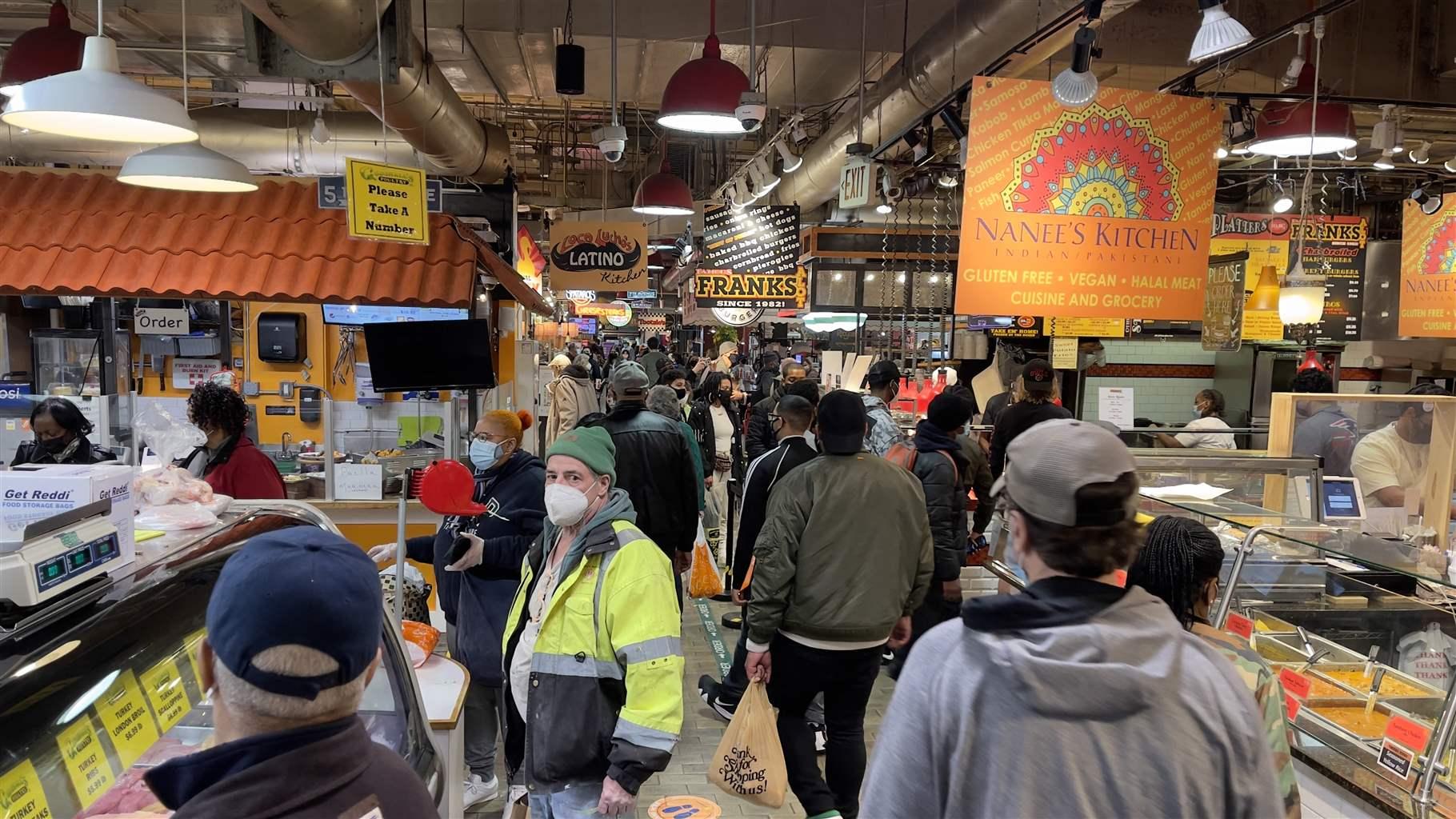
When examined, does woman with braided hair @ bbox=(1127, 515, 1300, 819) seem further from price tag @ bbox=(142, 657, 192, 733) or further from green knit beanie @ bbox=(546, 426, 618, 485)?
price tag @ bbox=(142, 657, 192, 733)

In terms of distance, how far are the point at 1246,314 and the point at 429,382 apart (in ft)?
28.0

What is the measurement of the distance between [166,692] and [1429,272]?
9.48 metres

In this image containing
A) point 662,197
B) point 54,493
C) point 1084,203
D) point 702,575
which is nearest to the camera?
point 54,493

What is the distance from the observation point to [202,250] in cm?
613

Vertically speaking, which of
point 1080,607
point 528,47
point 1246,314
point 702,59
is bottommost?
point 1080,607

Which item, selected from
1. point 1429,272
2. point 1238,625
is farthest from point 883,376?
point 1429,272

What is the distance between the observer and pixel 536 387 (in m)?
13.5

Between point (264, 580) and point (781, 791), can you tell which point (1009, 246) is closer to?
point (781, 791)

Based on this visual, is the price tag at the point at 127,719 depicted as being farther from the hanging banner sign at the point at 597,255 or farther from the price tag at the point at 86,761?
the hanging banner sign at the point at 597,255

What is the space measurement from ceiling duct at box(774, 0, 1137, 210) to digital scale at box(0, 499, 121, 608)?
4.62 metres

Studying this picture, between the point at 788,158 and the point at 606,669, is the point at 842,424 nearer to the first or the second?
the point at 606,669

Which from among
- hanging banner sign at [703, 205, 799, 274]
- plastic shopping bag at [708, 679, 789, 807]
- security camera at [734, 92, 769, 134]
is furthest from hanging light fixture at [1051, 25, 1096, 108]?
hanging banner sign at [703, 205, 799, 274]

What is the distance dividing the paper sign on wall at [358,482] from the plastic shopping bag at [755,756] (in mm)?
4376

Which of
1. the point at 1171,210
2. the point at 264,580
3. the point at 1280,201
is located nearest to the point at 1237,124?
the point at 1171,210
